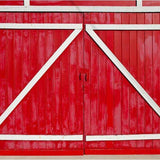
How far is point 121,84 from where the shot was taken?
4977 millimetres

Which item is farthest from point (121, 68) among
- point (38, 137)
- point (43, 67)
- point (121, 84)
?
point (38, 137)

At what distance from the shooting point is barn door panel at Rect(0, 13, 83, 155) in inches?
194

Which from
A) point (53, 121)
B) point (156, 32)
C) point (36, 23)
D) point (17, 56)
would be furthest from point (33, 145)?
point (156, 32)

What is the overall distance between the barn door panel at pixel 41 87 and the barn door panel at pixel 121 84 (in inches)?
8.6

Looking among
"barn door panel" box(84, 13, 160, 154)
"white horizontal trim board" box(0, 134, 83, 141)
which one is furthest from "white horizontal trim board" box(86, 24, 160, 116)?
"white horizontal trim board" box(0, 134, 83, 141)

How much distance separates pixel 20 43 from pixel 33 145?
1.85 meters

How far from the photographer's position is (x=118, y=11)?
490cm

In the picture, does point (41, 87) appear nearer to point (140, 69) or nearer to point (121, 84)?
point (121, 84)

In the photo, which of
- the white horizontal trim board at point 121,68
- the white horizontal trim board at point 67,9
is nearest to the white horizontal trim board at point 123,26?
the white horizontal trim board at point 121,68

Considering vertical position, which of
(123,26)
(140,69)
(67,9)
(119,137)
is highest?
(67,9)

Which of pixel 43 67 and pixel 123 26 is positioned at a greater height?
pixel 123 26

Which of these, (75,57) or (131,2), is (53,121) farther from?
(131,2)

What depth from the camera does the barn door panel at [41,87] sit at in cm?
493

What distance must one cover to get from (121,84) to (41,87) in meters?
1.44
